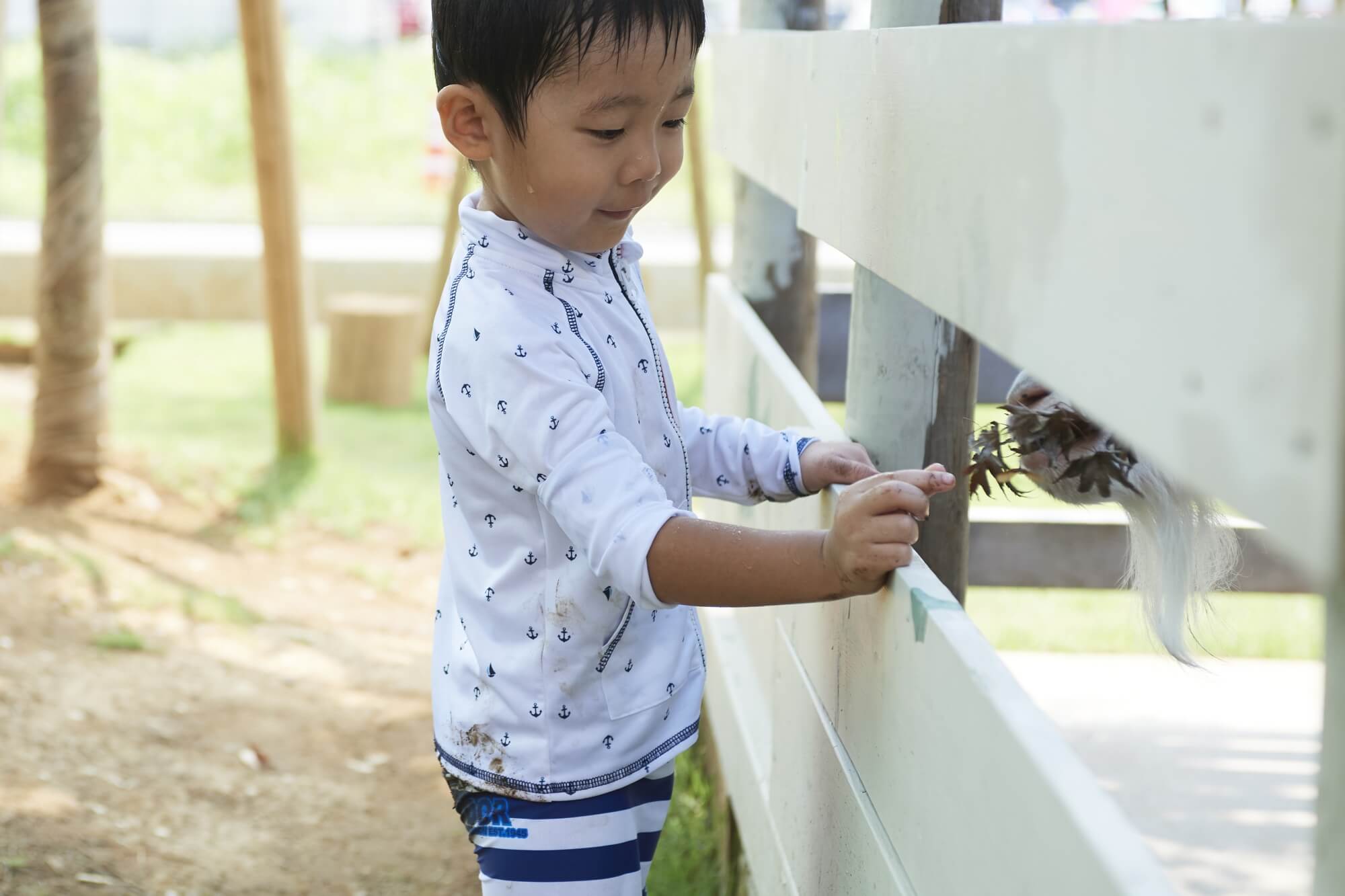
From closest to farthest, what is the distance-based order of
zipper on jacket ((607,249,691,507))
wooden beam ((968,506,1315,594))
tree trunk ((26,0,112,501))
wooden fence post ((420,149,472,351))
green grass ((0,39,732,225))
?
zipper on jacket ((607,249,691,507)) → wooden beam ((968,506,1315,594)) → tree trunk ((26,0,112,501)) → wooden fence post ((420,149,472,351)) → green grass ((0,39,732,225))

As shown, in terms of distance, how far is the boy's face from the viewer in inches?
52.4

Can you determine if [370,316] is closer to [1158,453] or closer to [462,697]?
[462,697]

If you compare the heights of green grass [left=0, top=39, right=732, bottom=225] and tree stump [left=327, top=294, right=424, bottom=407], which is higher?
green grass [left=0, top=39, right=732, bottom=225]

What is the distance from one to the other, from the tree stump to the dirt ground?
4.78ft

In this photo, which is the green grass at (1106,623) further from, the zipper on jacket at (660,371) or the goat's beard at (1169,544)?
the goat's beard at (1169,544)

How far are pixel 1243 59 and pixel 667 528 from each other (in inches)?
29.5

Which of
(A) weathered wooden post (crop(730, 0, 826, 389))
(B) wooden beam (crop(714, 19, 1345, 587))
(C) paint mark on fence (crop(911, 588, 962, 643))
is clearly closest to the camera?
(B) wooden beam (crop(714, 19, 1345, 587))

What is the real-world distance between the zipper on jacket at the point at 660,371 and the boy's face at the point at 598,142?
0.12m

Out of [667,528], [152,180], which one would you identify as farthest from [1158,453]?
[152,180]

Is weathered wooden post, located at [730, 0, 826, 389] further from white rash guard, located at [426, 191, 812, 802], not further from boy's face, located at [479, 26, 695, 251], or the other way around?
boy's face, located at [479, 26, 695, 251]

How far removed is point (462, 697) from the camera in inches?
60.6

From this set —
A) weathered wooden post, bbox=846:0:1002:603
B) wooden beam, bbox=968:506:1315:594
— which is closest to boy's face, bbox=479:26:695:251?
weathered wooden post, bbox=846:0:1002:603

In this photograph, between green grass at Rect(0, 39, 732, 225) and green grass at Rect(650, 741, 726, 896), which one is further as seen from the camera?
green grass at Rect(0, 39, 732, 225)

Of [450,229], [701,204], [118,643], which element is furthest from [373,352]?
[118,643]
